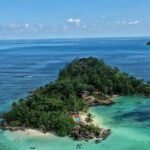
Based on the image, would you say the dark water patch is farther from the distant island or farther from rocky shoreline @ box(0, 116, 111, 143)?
rocky shoreline @ box(0, 116, 111, 143)

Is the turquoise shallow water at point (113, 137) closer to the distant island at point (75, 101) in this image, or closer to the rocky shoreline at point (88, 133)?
the rocky shoreline at point (88, 133)

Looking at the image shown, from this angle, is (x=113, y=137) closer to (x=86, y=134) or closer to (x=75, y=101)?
(x=86, y=134)

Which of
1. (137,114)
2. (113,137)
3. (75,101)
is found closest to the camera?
(113,137)

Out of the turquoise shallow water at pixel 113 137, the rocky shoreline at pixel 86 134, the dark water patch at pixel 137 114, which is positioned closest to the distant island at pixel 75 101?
the rocky shoreline at pixel 86 134

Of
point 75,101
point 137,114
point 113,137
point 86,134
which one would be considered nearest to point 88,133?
point 86,134

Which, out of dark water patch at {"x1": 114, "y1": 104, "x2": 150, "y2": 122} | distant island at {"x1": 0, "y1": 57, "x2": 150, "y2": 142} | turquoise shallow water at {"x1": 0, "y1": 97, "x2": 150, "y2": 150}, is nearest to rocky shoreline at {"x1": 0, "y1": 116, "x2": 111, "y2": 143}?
distant island at {"x1": 0, "y1": 57, "x2": 150, "y2": 142}
